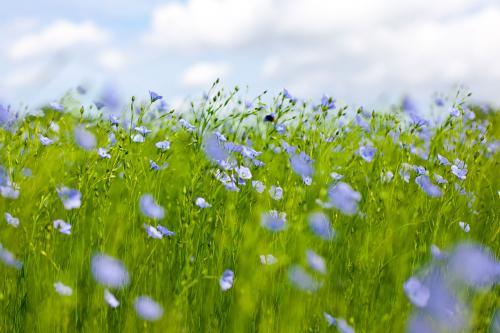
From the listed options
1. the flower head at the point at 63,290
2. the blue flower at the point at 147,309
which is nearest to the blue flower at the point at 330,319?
the blue flower at the point at 147,309

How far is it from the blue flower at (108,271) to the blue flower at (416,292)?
0.84m

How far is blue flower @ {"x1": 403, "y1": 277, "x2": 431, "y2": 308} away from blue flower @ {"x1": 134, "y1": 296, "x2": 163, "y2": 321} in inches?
27.1

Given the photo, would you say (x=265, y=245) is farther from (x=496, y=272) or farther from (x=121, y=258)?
(x=496, y=272)

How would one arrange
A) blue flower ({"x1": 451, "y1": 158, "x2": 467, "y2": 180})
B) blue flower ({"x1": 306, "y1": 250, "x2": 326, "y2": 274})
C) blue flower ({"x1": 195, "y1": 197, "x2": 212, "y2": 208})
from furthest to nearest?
blue flower ({"x1": 451, "y1": 158, "x2": 467, "y2": 180}) < blue flower ({"x1": 195, "y1": 197, "x2": 212, "y2": 208}) < blue flower ({"x1": 306, "y1": 250, "x2": 326, "y2": 274})

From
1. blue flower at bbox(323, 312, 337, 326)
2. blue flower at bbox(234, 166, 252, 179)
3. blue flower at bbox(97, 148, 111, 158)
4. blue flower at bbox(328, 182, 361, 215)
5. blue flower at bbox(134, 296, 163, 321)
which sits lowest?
blue flower at bbox(323, 312, 337, 326)

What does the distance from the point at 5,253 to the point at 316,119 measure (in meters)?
1.39

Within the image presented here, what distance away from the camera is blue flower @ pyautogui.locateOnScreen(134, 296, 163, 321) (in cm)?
178

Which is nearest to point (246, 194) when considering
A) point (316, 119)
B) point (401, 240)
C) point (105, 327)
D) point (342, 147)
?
point (316, 119)

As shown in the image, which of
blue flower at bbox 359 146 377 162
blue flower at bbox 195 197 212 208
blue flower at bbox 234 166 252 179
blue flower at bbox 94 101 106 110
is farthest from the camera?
blue flower at bbox 94 101 106 110

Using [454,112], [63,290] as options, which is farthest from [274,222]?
[454,112]

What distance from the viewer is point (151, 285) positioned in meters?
2.05

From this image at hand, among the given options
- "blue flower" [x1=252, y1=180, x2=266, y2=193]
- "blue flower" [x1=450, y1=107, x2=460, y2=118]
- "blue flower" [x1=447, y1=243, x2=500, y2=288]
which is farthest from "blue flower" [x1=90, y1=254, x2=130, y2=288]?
"blue flower" [x1=450, y1=107, x2=460, y2=118]

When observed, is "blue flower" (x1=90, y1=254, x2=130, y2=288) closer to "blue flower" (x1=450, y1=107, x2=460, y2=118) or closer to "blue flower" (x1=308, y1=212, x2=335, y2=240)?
"blue flower" (x1=308, y1=212, x2=335, y2=240)

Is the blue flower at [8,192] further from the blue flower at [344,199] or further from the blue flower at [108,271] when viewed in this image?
the blue flower at [344,199]
